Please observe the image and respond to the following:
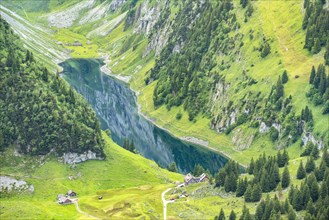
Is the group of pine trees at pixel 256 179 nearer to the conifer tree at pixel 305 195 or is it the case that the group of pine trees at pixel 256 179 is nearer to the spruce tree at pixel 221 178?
the spruce tree at pixel 221 178

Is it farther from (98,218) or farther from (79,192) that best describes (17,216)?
(79,192)

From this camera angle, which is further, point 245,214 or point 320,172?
point 320,172

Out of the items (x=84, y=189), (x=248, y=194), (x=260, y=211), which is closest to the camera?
(x=260, y=211)

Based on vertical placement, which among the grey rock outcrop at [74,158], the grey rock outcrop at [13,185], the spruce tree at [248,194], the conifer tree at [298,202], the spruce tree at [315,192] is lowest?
the grey rock outcrop at [13,185]

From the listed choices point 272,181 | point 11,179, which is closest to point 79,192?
point 11,179

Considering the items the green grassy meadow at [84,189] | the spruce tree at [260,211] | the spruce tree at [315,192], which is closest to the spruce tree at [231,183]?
the green grassy meadow at [84,189]

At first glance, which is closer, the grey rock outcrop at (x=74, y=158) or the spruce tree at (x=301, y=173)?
the spruce tree at (x=301, y=173)

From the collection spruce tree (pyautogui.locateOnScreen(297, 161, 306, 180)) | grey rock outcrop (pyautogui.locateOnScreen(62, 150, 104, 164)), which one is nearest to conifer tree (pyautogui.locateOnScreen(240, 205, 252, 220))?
spruce tree (pyautogui.locateOnScreen(297, 161, 306, 180))

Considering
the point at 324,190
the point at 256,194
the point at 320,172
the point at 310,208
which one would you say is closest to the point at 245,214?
the point at 310,208

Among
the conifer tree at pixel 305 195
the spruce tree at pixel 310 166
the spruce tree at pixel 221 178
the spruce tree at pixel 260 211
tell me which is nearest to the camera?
the spruce tree at pixel 260 211

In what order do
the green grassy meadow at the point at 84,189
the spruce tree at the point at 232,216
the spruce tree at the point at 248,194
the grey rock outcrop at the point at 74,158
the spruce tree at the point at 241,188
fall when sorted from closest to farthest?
the spruce tree at the point at 232,216 → the spruce tree at the point at 248,194 → the spruce tree at the point at 241,188 → the green grassy meadow at the point at 84,189 → the grey rock outcrop at the point at 74,158

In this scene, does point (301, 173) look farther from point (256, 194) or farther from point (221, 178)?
point (221, 178)
